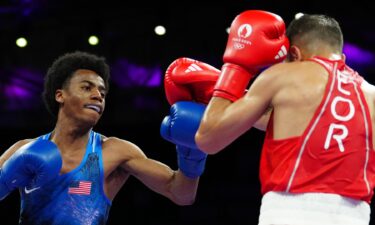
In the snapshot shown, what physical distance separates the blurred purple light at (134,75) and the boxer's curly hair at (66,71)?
396 centimetres

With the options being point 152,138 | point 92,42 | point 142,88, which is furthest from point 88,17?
point 152,138

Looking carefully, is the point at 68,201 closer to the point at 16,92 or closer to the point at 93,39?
the point at 93,39

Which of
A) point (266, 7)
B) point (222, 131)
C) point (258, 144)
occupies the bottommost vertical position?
point (258, 144)

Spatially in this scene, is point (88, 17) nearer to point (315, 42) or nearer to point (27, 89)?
point (27, 89)

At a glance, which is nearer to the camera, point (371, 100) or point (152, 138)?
point (371, 100)

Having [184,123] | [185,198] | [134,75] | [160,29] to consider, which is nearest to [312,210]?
[184,123]

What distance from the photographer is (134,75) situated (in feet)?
25.2

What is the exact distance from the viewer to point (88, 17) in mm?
7281

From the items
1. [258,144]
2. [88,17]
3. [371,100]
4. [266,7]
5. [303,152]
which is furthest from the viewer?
[258,144]

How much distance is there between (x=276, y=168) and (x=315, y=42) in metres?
0.50

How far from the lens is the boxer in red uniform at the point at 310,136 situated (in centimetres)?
203

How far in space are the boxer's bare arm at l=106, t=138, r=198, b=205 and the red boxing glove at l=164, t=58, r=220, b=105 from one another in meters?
0.59

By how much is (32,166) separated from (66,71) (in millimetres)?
719

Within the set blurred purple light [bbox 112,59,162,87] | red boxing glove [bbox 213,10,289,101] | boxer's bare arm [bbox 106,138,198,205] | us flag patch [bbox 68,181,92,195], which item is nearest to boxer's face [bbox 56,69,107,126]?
boxer's bare arm [bbox 106,138,198,205]
